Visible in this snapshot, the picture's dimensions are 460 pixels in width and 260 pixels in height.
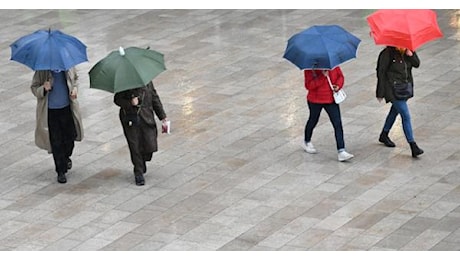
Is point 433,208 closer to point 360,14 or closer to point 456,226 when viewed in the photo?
point 456,226

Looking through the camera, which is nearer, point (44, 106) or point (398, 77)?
point (44, 106)

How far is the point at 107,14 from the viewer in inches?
880

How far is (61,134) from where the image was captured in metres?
14.1

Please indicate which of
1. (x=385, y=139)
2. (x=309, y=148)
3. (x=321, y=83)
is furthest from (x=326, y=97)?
(x=385, y=139)

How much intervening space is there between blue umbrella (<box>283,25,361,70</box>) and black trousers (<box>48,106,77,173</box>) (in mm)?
2494

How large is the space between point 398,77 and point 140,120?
2946mm

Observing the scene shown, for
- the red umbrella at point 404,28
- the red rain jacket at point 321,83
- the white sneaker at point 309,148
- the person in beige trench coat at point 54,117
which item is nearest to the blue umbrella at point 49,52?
the person in beige trench coat at point 54,117

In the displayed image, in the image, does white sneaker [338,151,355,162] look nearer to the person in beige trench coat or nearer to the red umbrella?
the red umbrella

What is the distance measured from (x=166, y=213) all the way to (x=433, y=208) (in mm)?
2711

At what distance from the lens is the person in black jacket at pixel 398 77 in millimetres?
14344

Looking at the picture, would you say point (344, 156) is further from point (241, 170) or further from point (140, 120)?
point (140, 120)

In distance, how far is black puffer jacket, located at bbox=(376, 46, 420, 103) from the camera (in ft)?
47.1

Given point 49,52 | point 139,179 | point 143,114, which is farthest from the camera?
point 139,179

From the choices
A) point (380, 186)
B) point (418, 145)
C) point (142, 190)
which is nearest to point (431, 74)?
point (418, 145)
